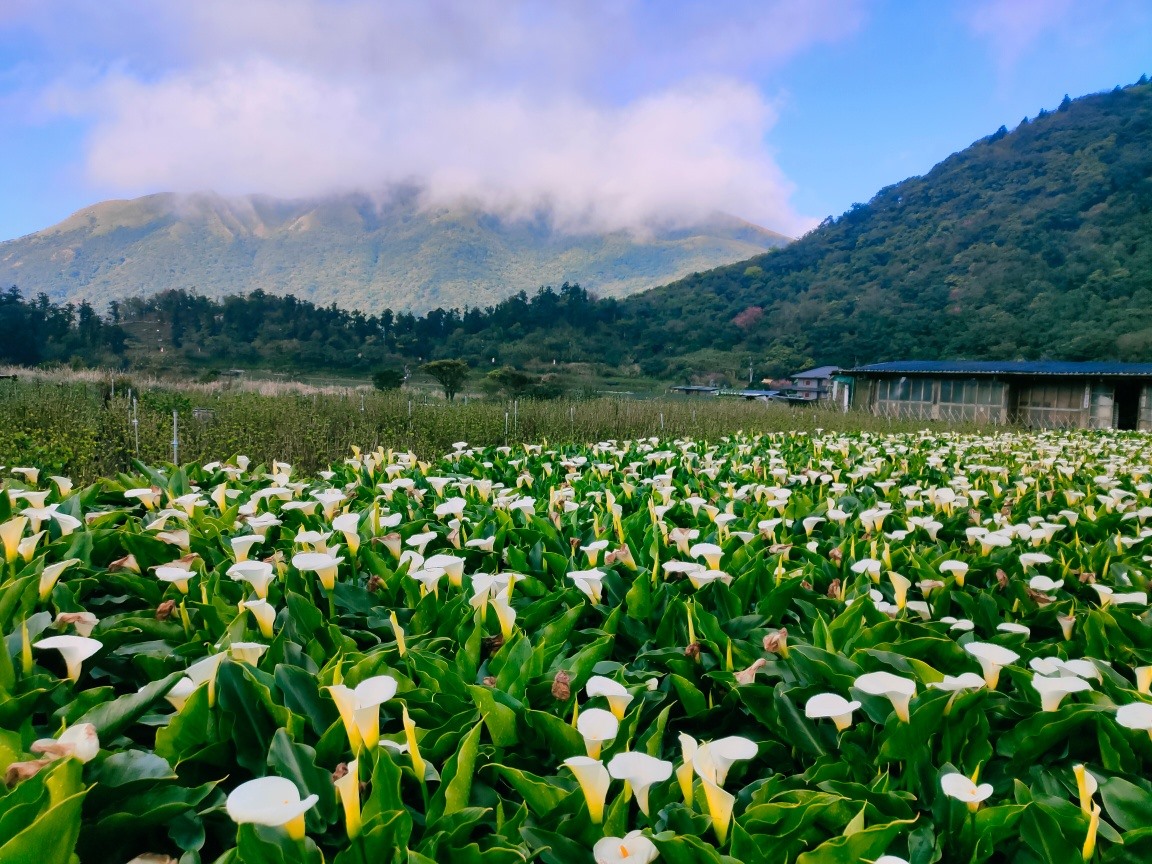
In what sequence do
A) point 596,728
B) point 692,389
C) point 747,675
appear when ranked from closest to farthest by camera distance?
point 596,728, point 747,675, point 692,389

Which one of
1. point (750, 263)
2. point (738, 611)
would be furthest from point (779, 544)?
point (750, 263)

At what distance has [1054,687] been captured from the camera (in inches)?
50.8

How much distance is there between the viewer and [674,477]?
169 inches

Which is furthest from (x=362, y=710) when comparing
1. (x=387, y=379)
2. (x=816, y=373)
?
(x=816, y=373)

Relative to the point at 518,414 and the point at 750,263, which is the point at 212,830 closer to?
the point at 518,414

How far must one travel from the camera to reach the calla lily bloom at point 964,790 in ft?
3.34

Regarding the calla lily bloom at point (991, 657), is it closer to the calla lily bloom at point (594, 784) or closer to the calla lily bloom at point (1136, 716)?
the calla lily bloom at point (1136, 716)

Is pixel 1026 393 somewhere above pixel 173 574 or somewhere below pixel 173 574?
above

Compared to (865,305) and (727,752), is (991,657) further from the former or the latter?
(865,305)

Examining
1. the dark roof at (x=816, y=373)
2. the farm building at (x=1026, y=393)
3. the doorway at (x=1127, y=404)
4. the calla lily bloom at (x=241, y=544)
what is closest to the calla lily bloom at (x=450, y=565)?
the calla lily bloom at (x=241, y=544)

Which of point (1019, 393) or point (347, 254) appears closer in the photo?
point (1019, 393)

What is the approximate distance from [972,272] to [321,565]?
204 feet

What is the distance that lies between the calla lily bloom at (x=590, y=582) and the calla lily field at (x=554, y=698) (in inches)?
0.4

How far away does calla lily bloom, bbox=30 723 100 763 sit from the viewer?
927 millimetres
